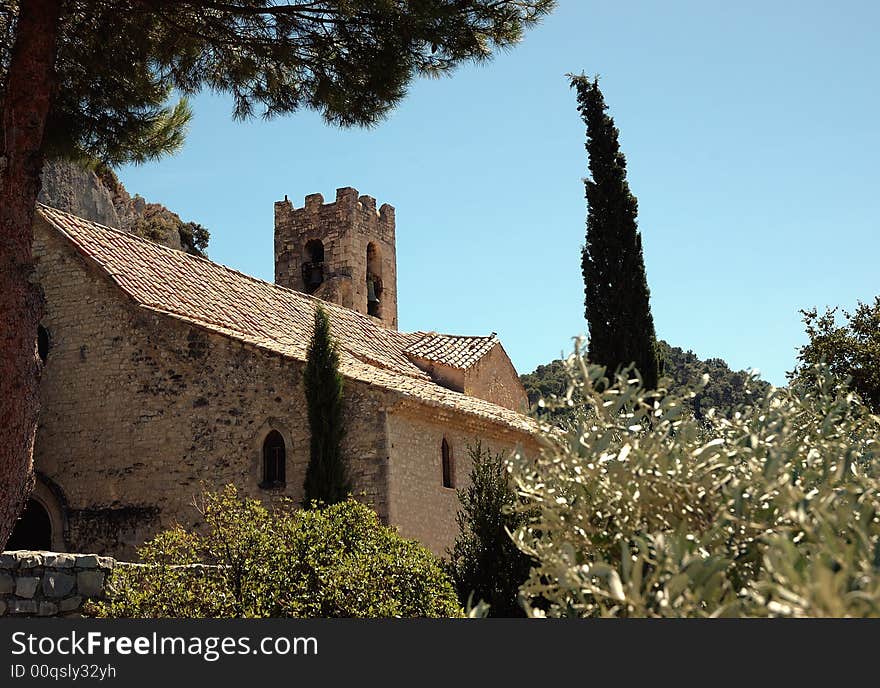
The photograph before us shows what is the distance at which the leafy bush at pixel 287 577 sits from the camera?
30.3ft

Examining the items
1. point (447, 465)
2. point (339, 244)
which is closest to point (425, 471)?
point (447, 465)

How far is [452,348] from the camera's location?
76.7ft

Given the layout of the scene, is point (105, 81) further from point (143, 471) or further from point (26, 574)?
point (143, 471)

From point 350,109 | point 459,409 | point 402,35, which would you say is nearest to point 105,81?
point 350,109

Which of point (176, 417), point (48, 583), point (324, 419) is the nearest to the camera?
point (48, 583)

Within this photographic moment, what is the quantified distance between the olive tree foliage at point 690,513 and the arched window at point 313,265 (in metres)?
27.6

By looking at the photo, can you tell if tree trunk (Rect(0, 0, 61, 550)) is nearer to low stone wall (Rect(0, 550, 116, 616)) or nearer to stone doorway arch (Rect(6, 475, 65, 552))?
low stone wall (Rect(0, 550, 116, 616))

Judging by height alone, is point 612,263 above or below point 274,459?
above

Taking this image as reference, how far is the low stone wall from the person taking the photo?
376 inches

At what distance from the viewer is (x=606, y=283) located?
19.8 m

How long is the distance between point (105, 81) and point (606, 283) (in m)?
11.4

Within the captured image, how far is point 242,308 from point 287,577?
10591mm

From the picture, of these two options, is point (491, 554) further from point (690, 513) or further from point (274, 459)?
point (690, 513)

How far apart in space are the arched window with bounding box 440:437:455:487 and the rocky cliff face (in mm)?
10263
